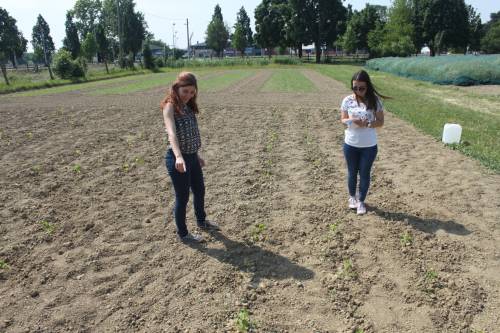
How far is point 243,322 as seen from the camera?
3100mm

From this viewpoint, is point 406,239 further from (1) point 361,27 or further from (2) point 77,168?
(1) point 361,27

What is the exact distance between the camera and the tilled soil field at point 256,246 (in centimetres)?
328

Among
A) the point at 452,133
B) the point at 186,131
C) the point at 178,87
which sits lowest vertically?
the point at 452,133

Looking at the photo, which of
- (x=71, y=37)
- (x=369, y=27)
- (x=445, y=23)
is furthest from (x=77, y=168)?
(x=71, y=37)

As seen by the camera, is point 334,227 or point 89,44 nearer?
point 334,227

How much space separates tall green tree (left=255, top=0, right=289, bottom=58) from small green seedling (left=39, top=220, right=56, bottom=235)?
71.2 metres

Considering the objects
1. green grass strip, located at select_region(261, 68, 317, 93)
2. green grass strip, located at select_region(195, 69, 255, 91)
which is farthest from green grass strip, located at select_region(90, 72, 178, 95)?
green grass strip, located at select_region(261, 68, 317, 93)

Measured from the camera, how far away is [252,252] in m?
4.27

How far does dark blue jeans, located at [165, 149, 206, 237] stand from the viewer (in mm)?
4074

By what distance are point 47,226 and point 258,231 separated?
107 inches

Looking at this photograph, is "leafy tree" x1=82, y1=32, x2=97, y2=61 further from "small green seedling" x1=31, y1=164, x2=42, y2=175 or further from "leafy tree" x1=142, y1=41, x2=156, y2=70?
"small green seedling" x1=31, y1=164, x2=42, y2=175

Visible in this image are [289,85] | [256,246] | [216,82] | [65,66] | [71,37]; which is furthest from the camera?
[71,37]

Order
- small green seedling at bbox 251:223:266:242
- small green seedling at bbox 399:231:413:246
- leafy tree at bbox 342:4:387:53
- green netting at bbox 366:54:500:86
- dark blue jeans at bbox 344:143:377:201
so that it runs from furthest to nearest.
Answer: leafy tree at bbox 342:4:387:53 → green netting at bbox 366:54:500:86 → dark blue jeans at bbox 344:143:377:201 → small green seedling at bbox 251:223:266:242 → small green seedling at bbox 399:231:413:246

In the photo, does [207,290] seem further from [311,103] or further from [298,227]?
[311,103]
